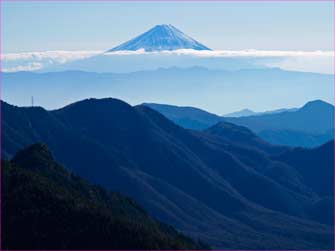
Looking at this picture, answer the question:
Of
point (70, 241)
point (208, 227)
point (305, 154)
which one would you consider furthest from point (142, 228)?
point (305, 154)

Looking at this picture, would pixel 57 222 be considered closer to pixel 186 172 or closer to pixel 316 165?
pixel 186 172

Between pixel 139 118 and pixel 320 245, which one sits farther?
pixel 139 118

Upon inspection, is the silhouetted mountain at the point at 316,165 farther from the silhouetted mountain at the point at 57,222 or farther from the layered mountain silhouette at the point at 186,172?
the silhouetted mountain at the point at 57,222

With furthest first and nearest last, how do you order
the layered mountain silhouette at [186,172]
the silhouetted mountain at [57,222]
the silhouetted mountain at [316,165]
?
the silhouetted mountain at [316,165] < the layered mountain silhouette at [186,172] < the silhouetted mountain at [57,222]

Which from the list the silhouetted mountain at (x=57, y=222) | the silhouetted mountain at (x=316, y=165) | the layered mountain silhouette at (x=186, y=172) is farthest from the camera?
the silhouetted mountain at (x=316, y=165)

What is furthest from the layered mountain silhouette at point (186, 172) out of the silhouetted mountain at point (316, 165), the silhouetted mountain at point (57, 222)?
the silhouetted mountain at point (57, 222)

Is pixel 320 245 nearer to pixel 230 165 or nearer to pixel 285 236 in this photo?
pixel 285 236

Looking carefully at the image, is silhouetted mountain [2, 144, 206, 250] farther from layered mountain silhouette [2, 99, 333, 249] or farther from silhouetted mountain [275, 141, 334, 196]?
silhouetted mountain [275, 141, 334, 196]

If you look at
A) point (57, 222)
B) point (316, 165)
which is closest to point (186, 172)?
point (316, 165)

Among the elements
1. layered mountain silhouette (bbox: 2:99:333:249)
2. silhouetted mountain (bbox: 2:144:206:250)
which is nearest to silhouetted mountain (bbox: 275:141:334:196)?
layered mountain silhouette (bbox: 2:99:333:249)
